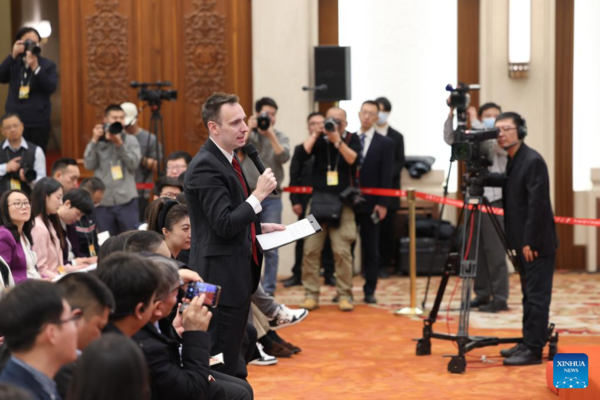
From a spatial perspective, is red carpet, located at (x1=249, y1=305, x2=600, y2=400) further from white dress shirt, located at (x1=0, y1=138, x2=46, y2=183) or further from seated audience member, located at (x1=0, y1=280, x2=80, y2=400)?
seated audience member, located at (x1=0, y1=280, x2=80, y2=400)

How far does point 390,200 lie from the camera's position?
964cm

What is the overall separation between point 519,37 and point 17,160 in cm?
519

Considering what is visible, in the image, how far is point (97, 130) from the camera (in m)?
8.18

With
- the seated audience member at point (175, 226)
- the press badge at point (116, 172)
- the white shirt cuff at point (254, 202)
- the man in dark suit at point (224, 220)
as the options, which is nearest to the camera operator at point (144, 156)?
the press badge at point (116, 172)

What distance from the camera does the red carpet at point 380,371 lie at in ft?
17.8

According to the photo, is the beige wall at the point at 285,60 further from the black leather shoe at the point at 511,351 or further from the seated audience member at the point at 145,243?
the seated audience member at the point at 145,243

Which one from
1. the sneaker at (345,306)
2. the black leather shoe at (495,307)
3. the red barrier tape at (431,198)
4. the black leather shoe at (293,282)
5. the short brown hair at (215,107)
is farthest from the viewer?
the black leather shoe at (293,282)

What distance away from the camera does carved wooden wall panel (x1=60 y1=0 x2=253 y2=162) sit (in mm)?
10031

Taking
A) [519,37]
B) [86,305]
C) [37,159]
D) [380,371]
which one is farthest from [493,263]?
[86,305]

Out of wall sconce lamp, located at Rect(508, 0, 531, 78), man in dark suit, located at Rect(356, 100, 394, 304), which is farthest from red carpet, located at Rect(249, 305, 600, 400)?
wall sconce lamp, located at Rect(508, 0, 531, 78)

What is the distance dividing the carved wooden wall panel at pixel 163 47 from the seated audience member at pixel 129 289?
7250mm

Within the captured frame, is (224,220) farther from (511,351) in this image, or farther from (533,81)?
A: (533,81)

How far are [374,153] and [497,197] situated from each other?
4.08 ft

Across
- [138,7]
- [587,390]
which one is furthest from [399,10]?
[587,390]
